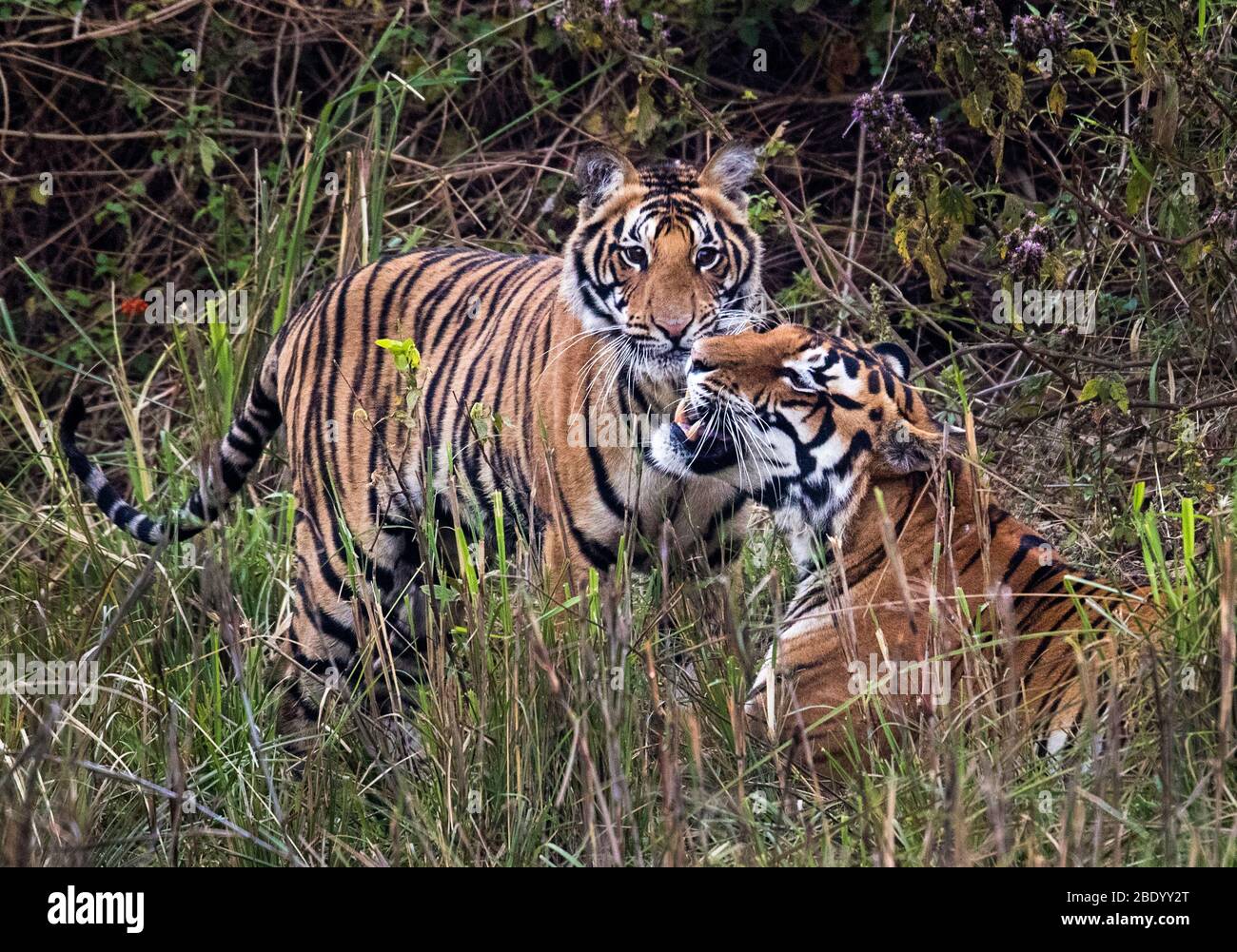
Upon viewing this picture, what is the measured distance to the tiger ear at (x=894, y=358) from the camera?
11.7 feet

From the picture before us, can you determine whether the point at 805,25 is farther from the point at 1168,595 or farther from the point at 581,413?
the point at 1168,595

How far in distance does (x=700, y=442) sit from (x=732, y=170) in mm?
1029

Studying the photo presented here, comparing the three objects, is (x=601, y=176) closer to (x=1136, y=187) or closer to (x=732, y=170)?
(x=732, y=170)

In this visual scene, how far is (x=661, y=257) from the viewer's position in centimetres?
380

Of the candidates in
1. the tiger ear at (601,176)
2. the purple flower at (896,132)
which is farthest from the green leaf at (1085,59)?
the tiger ear at (601,176)

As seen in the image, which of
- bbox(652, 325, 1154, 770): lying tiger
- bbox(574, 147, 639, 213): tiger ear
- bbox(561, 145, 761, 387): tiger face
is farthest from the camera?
bbox(574, 147, 639, 213): tiger ear

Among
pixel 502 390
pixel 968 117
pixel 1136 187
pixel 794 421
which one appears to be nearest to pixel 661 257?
pixel 502 390

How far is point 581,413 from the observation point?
371cm

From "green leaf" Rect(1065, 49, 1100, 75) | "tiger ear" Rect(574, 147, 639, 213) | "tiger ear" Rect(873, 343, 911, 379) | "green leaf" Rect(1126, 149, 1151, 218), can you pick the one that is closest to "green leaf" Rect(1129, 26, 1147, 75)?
"green leaf" Rect(1065, 49, 1100, 75)

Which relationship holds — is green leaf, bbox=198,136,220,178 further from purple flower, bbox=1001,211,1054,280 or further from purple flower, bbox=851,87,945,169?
purple flower, bbox=1001,211,1054,280

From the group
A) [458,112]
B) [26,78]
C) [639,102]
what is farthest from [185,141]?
[639,102]

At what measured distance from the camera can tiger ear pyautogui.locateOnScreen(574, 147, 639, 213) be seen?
13.2 ft

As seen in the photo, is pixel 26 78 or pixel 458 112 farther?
pixel 26 78

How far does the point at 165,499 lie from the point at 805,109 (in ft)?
9.81
